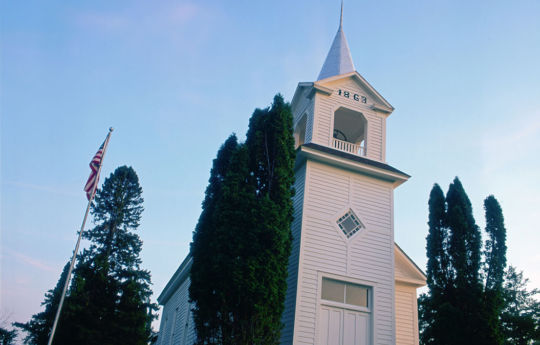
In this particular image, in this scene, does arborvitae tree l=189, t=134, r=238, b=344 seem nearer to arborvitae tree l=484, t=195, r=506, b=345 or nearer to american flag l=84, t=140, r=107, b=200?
american flag l=84, t=140, r=107, b=200

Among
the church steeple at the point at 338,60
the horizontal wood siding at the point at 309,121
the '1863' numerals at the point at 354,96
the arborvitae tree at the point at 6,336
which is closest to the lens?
the horizontal wood siding at the point at 309,121

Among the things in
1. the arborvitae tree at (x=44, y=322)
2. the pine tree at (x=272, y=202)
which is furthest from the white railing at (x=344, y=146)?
the arborvitae tree at (x=44, y=322)

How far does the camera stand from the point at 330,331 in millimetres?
11719

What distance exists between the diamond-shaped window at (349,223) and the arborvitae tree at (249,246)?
269 cm

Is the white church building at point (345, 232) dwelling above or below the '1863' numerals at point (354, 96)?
below

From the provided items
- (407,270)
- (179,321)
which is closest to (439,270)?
(407,270)

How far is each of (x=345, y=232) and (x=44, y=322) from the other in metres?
28.8

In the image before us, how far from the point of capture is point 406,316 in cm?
1515

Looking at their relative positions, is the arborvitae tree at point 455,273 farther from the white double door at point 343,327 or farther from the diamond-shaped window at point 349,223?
the diamond-shaped window at point 349,223

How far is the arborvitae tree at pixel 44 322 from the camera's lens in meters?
28.1

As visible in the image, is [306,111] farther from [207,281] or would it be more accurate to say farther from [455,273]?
[455,273]

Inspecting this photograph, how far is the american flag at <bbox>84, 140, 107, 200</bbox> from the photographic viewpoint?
43.6ft

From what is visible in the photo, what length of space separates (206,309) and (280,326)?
1.96 m

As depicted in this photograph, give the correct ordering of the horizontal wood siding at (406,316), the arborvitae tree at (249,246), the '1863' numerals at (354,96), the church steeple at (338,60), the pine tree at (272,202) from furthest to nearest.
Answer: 1. the church steeple at (338,60)
2. the '1863' numerals at (354,96)
3. the horizontal wood siding at (406,316)
4. the pine tree at (272,202)
5. the arborvitae tree at (249,246)
